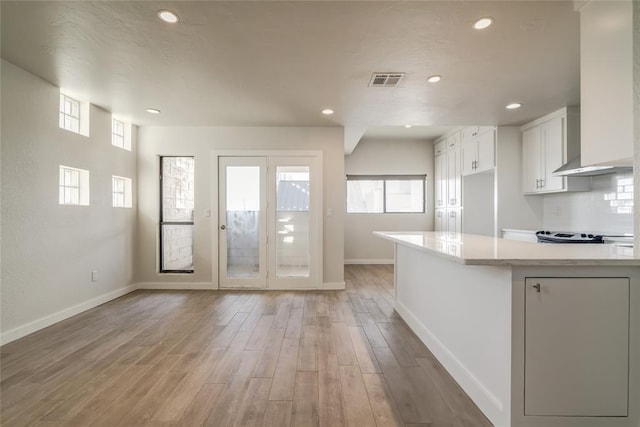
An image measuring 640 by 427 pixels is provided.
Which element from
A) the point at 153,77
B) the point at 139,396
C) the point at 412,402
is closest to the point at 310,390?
the point at 412,402

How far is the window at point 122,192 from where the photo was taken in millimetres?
4262

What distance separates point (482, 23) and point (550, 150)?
278 centimetres

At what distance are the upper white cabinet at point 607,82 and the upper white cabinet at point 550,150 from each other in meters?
2.23

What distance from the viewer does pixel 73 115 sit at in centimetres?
352

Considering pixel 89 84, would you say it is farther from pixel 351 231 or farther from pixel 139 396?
pixel 351 231

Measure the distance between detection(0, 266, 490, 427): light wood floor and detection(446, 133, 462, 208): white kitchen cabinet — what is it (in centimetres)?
321

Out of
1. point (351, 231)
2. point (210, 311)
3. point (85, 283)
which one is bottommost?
point (210, 311)

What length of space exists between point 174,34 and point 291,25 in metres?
0.87

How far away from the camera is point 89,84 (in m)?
3.09

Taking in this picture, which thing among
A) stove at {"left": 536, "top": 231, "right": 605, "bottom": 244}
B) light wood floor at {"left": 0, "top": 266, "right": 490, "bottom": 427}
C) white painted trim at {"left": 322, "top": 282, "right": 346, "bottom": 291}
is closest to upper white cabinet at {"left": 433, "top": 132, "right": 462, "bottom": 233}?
stove at {"left": 536, "top": 231, "right": 605, "bottom": 244}

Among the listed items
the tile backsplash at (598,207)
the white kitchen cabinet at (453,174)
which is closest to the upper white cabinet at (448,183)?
the white kitchen cabinet at (453,174)

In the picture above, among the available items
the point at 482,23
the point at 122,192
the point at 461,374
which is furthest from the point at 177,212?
the point at 482,23

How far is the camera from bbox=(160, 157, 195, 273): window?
15.2ft

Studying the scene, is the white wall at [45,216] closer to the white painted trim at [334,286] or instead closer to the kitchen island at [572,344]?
the white painted trim at [334,286]
